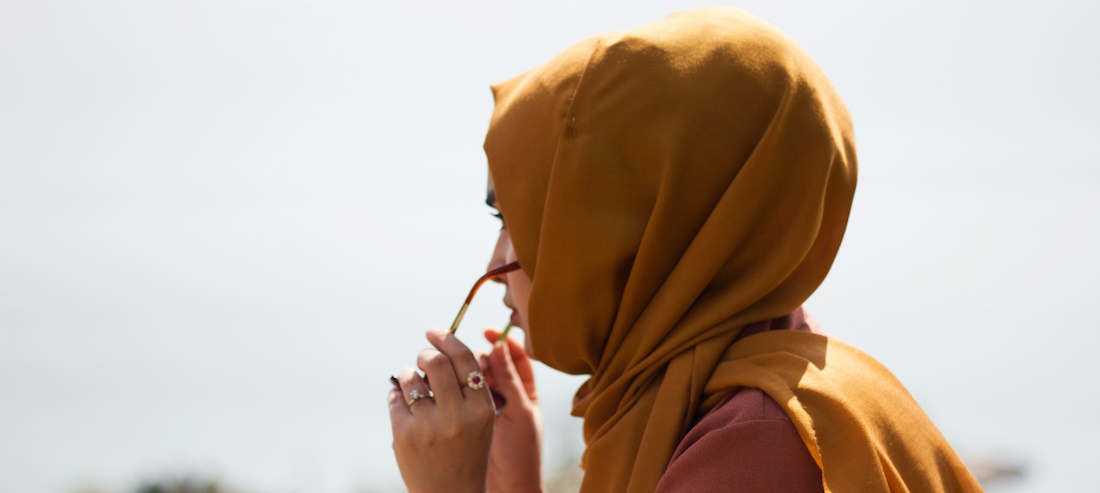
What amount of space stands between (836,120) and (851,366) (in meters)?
0.38

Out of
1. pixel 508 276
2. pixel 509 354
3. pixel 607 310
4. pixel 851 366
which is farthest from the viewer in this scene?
pixel 509 354

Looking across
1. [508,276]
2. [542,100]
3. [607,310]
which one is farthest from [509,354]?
[542,100]

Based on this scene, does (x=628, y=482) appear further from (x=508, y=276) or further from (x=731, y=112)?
(x=731, y=112)

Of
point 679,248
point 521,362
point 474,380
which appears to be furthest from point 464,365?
point 521,362

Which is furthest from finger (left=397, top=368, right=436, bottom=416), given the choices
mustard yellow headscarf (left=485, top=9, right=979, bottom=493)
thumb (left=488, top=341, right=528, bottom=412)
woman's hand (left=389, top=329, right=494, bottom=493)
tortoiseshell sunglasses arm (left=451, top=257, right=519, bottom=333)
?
thumb (left=488, top=341, right=528, bottom=412)

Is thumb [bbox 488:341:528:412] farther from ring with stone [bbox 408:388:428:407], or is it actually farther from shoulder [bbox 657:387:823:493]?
shoulder [bbox 657:387:823:493]

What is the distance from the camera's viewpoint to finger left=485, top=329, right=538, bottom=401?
1.91 metres

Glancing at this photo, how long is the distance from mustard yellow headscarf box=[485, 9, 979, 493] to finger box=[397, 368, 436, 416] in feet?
0.88

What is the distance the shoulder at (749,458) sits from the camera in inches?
42.7

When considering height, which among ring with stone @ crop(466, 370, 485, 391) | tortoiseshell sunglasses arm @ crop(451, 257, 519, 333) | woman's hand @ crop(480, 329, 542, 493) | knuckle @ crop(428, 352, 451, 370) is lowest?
woman's hand @ crop(480, 329, 542, 493)

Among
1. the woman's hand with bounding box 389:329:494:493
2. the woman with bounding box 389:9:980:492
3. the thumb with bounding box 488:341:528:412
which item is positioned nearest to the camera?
the woman with bounding box 389:9:980:492

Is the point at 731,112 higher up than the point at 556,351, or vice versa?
the point at 731,112

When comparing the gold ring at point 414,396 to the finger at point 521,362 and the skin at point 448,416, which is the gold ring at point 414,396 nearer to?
the skin at point 448,416

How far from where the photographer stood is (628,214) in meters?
1.32
